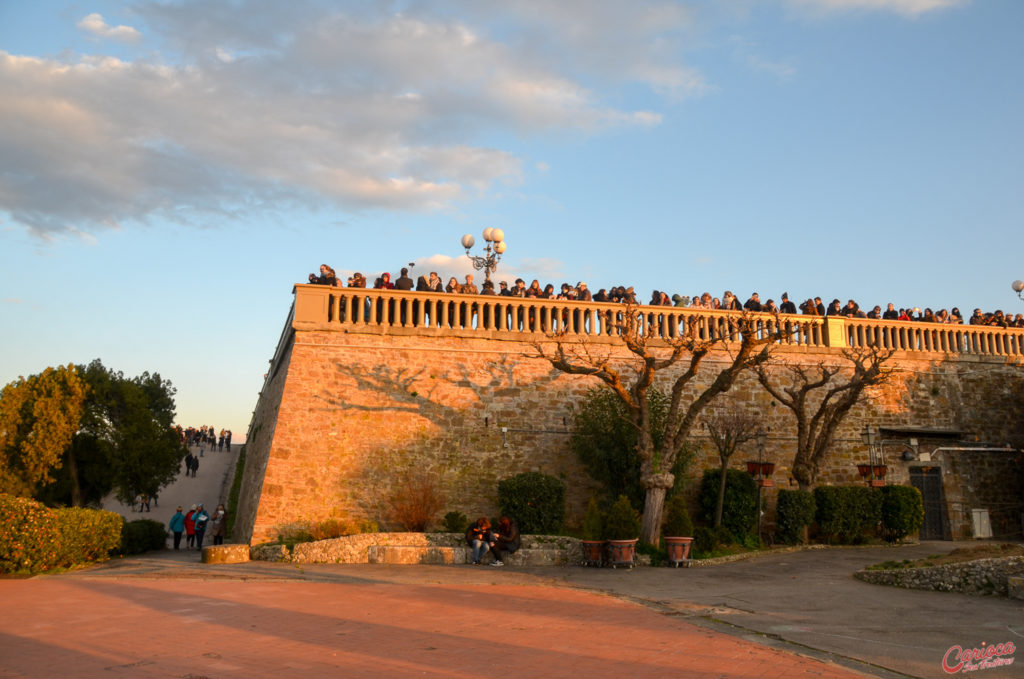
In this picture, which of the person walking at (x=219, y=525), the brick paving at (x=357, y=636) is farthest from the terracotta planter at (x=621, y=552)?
the person walking at (x=219, y=525)

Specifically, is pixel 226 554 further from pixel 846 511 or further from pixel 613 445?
pixel 846 511

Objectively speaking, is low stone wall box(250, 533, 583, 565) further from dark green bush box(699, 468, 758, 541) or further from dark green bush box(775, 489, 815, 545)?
dark green bush box(775, 489, 815, 545)

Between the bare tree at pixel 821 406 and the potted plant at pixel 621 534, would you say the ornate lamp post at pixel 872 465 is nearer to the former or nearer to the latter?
the bare tree at pixel 821 406

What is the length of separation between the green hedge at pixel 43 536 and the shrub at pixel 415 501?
6144 millimetres

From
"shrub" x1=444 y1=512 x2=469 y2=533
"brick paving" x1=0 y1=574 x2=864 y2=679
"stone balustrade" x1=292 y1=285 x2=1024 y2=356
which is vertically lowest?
"brick paving" x1=0 y1=574 x2=864 y2=679

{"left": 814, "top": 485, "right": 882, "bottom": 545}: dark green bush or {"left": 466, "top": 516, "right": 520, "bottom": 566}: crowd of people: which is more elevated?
{"left": 814, "top": 485, "right": 882, "bottom": 545}: dark green bush

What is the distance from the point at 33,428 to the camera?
67.3 feet

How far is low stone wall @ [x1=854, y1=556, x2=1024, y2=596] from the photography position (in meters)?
11.6

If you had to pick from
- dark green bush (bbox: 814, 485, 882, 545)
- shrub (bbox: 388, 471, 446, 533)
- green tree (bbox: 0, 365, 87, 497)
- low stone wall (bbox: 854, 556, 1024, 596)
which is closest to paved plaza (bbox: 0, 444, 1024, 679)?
low stone wall (bbox: 854, 556, 1024, 596)

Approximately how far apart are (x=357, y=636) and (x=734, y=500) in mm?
11666

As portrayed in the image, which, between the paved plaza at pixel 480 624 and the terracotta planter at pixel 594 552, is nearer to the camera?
→ the paved plaza at pixel 480 624

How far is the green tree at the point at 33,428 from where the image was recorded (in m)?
20.1

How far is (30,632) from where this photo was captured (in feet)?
28.7

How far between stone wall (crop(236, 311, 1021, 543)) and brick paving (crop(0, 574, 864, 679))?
533 cm
